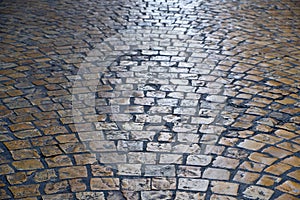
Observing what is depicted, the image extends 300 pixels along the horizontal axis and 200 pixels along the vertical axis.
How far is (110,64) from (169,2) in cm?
279

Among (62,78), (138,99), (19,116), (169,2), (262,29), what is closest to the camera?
(19,116)

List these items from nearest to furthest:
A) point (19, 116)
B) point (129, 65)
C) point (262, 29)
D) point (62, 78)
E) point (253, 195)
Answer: point (253, 195) → point (19, 116) → point (62, 78) → point (129, 65) → point (262, 29)

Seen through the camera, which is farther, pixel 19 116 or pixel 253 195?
pixel 19 116

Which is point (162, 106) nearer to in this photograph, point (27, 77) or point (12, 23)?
point (27, 77)

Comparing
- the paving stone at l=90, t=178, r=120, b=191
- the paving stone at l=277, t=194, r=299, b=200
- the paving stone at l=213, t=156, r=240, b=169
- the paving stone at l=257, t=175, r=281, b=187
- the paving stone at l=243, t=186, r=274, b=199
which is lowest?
the paving stone at l=90, t=178, r=120, b=191

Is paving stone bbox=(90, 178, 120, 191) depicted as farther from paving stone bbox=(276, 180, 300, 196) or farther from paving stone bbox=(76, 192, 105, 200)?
paving stone bbox=(276, 180, 300, 196)

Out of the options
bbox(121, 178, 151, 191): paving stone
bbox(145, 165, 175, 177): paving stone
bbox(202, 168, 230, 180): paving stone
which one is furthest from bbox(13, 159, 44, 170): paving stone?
bbox(202, 168, 230, 180): paving stone

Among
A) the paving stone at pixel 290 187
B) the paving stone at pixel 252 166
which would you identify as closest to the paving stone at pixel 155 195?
the paving stone at pixel 252 166

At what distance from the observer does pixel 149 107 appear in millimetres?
3791

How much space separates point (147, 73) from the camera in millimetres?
4426

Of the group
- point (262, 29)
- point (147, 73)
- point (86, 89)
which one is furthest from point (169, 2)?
point (86, 89)

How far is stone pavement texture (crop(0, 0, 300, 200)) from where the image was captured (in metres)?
2.85

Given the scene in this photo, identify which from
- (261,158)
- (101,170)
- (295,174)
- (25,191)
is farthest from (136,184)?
(295,174)

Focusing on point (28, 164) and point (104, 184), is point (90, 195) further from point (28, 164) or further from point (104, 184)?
point (28, 164)
